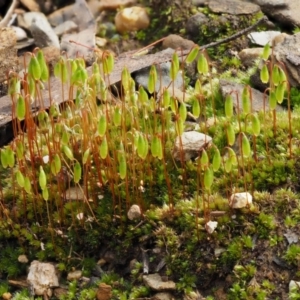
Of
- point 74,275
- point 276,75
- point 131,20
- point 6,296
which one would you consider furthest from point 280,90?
point 131,20

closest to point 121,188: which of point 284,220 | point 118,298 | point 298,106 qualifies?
point 118,298

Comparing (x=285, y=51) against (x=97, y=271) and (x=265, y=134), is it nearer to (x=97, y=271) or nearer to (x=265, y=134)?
(x=265, y=134)

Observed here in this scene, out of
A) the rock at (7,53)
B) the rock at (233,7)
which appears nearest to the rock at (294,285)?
the rock at (7,53)

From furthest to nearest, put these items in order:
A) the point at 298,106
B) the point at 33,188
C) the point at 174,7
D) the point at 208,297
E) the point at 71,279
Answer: the point at 174,7 < the point at 298,106 < the point at 33,188 < the point at 71,279 < the point at 208,297

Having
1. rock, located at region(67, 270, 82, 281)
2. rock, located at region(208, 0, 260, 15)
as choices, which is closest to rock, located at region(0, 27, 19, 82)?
rock, located at region(208, 0, 260, 15)

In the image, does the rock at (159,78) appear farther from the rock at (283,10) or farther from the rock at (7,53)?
the rock at (283,10)

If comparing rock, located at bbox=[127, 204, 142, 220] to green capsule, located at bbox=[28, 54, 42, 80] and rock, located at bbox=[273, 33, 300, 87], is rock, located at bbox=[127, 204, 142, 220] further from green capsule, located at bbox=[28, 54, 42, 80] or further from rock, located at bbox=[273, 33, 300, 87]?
rock, located at bbox=[273, 33, 300, 87]

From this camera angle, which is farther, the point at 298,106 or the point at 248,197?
the point at 298,106

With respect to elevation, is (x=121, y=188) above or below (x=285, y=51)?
below

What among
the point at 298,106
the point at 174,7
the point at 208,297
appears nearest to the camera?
the point at 208,297
